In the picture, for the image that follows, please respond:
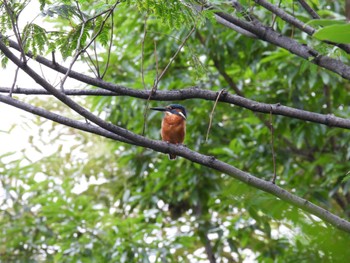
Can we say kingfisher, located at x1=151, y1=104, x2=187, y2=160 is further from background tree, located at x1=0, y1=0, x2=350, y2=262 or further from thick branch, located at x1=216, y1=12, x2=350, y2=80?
thick branch, located at x1=216, y1=12, x2=350, y2=80

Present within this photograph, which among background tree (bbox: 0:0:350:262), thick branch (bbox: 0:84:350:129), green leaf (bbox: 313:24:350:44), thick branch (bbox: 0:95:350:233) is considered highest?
green leaf (bbox: 313:24:350:44)

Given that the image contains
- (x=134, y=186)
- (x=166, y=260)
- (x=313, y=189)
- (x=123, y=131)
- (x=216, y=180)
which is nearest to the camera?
(x=123, y=131)

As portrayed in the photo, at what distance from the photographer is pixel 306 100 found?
694 centimetres

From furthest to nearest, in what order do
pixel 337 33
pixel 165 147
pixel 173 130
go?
pixel 173 130 < pixel 165 147 < pixel 337 33

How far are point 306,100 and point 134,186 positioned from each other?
247cm

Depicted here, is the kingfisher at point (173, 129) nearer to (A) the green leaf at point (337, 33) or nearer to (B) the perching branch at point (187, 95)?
(B) the perching branch at point (187, 95)

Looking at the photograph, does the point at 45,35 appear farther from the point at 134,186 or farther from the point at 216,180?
the point at 134,186

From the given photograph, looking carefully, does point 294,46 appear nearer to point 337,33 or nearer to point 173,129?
point 173,129

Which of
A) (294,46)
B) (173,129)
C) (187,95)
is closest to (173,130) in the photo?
(173,129)

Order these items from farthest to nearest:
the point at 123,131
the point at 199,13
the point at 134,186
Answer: the point at 134,186, the point at 199,13, the point at 123,131

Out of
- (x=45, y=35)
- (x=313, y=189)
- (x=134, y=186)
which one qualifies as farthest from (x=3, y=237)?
(x=45, y=35)

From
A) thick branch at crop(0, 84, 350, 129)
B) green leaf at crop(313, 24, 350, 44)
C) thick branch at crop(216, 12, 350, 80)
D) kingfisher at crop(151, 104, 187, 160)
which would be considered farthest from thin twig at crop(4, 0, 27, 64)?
kingfisher at crop(151, 104, 187, 160)

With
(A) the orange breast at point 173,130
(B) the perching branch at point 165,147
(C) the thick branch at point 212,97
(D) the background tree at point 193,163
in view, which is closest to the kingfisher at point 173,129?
(A) the orange breast at point 173,130

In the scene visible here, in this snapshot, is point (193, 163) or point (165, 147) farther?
point (193, 163)
